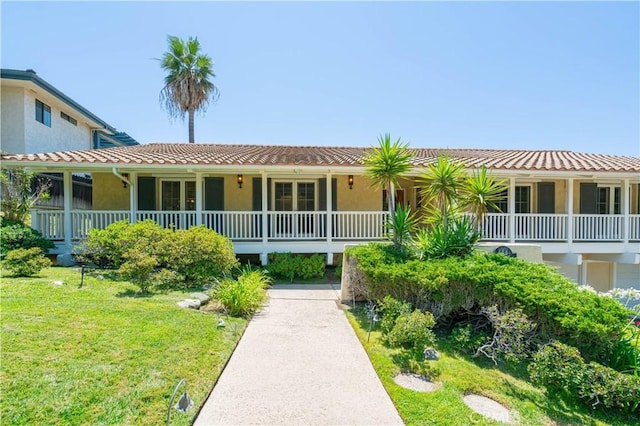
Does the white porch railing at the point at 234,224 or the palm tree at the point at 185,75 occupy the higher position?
the palm tree at the point at 185,75

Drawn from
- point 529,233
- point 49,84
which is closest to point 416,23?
point 529,233

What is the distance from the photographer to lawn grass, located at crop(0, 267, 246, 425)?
2930mm

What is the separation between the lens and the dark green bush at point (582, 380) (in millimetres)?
3520

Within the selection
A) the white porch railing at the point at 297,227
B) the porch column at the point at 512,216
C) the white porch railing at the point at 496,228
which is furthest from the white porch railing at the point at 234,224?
the porch column at the point at 512,216

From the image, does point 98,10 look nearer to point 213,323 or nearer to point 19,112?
point 19,112

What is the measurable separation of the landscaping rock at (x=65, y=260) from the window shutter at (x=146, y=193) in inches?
108

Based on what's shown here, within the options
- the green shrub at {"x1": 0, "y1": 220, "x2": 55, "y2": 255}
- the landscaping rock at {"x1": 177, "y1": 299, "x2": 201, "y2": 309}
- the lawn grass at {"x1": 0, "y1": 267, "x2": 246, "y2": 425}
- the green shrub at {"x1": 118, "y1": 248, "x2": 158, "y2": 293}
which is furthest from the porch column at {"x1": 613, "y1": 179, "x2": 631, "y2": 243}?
the green shrub at {"x1": 0, "y1": 220, "x2": 55, "y2": 255}

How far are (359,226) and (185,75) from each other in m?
16.8

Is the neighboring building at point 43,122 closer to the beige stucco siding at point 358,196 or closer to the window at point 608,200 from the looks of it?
the beige stucco siding at point 358,196

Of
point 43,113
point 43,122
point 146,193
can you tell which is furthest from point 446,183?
point 43,113

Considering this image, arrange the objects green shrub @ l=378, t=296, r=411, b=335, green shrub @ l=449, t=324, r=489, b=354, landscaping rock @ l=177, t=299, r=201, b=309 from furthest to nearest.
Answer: landscaping rock @ l=177, t=299, r=201, b=309 → green shrub @ l=378, t=296, r=411, b=335 → green shrub @ l=449, t=324, r=489, b=354

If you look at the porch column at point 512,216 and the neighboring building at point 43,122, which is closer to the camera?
the porch column at point 512,216

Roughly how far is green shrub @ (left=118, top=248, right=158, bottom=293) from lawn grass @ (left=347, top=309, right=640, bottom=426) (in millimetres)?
5111

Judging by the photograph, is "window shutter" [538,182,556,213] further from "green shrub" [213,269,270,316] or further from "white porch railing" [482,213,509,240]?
"green shrub" [213,269,270,316]
